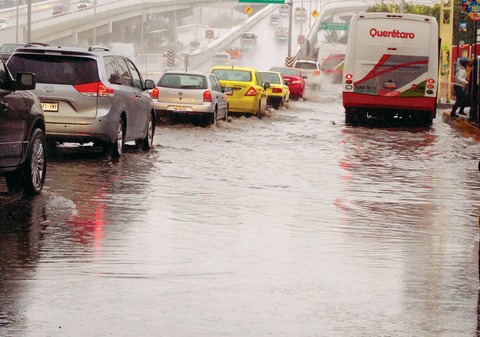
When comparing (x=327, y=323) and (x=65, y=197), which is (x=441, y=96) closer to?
(x=65, y=197)

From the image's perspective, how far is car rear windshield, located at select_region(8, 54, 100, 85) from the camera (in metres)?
18.4

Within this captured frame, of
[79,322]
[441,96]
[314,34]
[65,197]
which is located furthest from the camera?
[314,34]

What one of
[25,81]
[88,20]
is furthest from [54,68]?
[88,20]

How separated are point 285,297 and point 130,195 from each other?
254 inches

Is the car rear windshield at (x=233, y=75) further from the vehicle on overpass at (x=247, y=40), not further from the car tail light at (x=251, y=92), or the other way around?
the vehicle on overpass at (x=247, y=40)

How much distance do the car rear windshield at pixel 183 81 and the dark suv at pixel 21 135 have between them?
14271 mm

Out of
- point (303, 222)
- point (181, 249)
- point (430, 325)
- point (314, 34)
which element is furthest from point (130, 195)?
point (314, 34)

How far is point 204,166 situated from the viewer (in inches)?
753

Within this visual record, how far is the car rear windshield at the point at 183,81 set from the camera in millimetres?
28422

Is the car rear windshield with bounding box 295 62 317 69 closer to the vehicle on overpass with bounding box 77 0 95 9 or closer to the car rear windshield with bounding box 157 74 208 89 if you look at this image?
the car rear windshield with bounding box 157 74 208 89

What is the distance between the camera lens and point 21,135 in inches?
522

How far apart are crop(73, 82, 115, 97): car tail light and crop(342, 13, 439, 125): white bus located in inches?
610

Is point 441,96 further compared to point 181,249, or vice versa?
point 441,96

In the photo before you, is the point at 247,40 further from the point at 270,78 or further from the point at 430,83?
the point at 430,83
